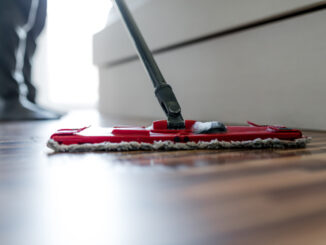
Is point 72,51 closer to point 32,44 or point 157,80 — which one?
point 32,44

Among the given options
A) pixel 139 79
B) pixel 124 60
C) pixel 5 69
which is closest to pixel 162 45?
pixel 139 79

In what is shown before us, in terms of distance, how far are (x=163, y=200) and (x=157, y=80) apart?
52cm

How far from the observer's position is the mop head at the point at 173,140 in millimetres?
617

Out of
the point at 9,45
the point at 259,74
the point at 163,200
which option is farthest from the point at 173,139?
the point at 9,45

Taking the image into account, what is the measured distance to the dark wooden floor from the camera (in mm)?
234

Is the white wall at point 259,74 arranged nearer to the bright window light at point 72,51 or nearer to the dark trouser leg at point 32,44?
the dark trouser leg at point 32,44

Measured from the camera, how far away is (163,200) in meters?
0.32

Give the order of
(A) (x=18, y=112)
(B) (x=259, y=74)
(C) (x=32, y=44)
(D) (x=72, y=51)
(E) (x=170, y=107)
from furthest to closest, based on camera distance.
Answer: (D) (x=72, y=51)
(C) (x=32, y=44)
(A) (x=18, y=112)
(B) (x=259, y=74)
(E) (x=170, y=107)

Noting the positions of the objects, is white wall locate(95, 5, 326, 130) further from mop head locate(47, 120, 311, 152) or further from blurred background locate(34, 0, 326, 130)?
mop head locate(47, 120, 311, 152)

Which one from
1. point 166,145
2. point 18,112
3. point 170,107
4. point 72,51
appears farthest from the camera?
point 72,51

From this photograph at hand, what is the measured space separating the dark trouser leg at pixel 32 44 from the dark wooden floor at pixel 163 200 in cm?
134

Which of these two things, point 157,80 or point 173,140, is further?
point 157,80

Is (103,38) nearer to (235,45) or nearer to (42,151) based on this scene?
(235,45)

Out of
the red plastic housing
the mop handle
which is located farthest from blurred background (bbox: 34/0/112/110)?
the red plastic housing
